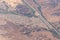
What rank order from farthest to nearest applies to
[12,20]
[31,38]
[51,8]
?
[51,8]
[12,20]
[31,38]

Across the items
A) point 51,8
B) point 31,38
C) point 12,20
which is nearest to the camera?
point 31,38

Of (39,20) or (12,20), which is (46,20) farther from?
(12,20)

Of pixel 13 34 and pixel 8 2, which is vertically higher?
pixel 8 2

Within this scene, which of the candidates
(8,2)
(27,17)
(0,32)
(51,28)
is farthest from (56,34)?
(8,2)

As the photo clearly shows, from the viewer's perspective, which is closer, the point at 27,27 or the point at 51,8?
the point at 27,27

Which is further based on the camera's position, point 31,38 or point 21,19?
point 21,19

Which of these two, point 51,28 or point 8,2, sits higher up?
point 8,2

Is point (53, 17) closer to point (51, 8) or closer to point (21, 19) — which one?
point (51, 8)

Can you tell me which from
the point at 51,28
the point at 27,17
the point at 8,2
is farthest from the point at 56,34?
the point at 8,2
